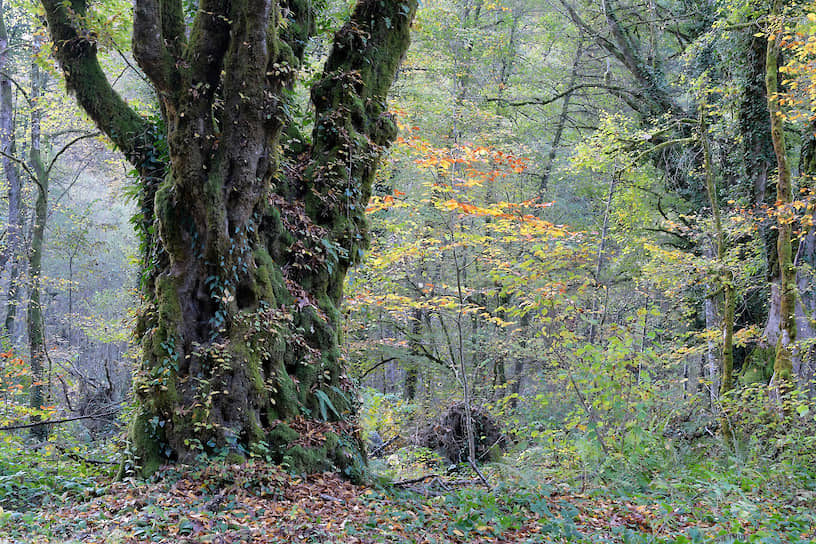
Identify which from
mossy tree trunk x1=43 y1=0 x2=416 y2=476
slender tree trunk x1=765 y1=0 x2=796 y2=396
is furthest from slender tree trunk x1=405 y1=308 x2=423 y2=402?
slender tree trunk x1=765 y1=0 x2=796 y2=396

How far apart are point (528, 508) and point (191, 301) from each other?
3.60 meters

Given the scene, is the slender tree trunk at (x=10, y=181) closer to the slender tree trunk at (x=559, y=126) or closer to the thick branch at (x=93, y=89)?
the thick branch at (x=93, y=89)

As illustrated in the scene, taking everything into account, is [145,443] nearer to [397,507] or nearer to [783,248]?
[397,507]

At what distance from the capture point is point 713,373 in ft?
39.9

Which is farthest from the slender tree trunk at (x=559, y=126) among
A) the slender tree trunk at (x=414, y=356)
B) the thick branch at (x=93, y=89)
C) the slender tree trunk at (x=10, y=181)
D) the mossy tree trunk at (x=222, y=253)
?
the slender tree trunk at (x=10, y=181)

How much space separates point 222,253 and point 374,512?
2.63 meters

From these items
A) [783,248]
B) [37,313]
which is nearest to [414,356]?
[783,248]

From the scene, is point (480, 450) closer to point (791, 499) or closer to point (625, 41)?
point (791, 499)

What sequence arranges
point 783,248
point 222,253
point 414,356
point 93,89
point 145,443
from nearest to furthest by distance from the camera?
1. point 145,443
2. point 222,253
3. point 93,89
4. point 783,248
5. point 414,356

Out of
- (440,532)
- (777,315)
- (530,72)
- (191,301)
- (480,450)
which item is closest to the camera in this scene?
(440,532)

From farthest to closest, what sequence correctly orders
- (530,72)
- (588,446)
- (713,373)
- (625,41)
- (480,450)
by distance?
(530,72) < (625,41) < (713,373) < (480,450) < (588,446)

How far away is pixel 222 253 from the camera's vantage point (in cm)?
504

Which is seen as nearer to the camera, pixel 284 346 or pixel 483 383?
pixel 284 346

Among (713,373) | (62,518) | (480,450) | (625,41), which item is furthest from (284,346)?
(625,41)
